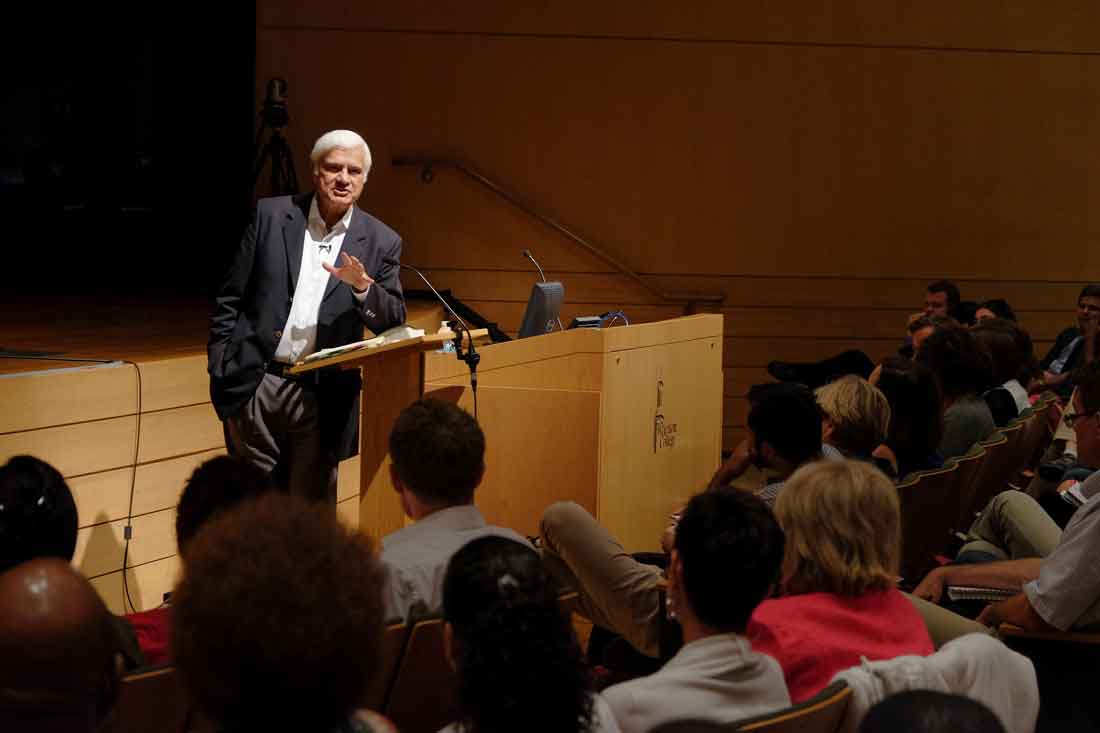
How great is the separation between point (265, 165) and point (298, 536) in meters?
Answer: 7.45

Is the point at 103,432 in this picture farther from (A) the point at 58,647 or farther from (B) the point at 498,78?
(B) the point at 498,78

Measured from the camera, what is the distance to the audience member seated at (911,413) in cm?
393

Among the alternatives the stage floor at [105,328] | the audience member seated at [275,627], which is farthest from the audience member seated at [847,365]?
the audience member seated at [275,627]

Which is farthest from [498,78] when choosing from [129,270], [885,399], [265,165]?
[885,399]

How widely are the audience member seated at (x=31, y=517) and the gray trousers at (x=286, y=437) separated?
136 cm

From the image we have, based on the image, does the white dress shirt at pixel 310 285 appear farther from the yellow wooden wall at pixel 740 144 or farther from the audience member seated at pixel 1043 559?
the yellow wooden wall at pixel 740 144

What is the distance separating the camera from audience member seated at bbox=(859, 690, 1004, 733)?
3.87ft

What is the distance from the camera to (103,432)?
4.14m

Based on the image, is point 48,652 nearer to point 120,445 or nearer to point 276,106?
point 120,445

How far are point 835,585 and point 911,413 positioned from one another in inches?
76.6

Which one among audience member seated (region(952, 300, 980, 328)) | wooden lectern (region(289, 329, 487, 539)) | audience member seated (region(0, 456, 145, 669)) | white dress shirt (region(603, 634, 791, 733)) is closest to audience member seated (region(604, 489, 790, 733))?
white dress shirt (region(603, 634, 791, 733))

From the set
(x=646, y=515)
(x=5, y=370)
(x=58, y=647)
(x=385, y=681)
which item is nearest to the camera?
(x=58, y=647)

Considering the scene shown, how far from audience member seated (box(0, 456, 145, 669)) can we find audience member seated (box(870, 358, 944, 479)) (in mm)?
2546

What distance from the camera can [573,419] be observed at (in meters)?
4.27
